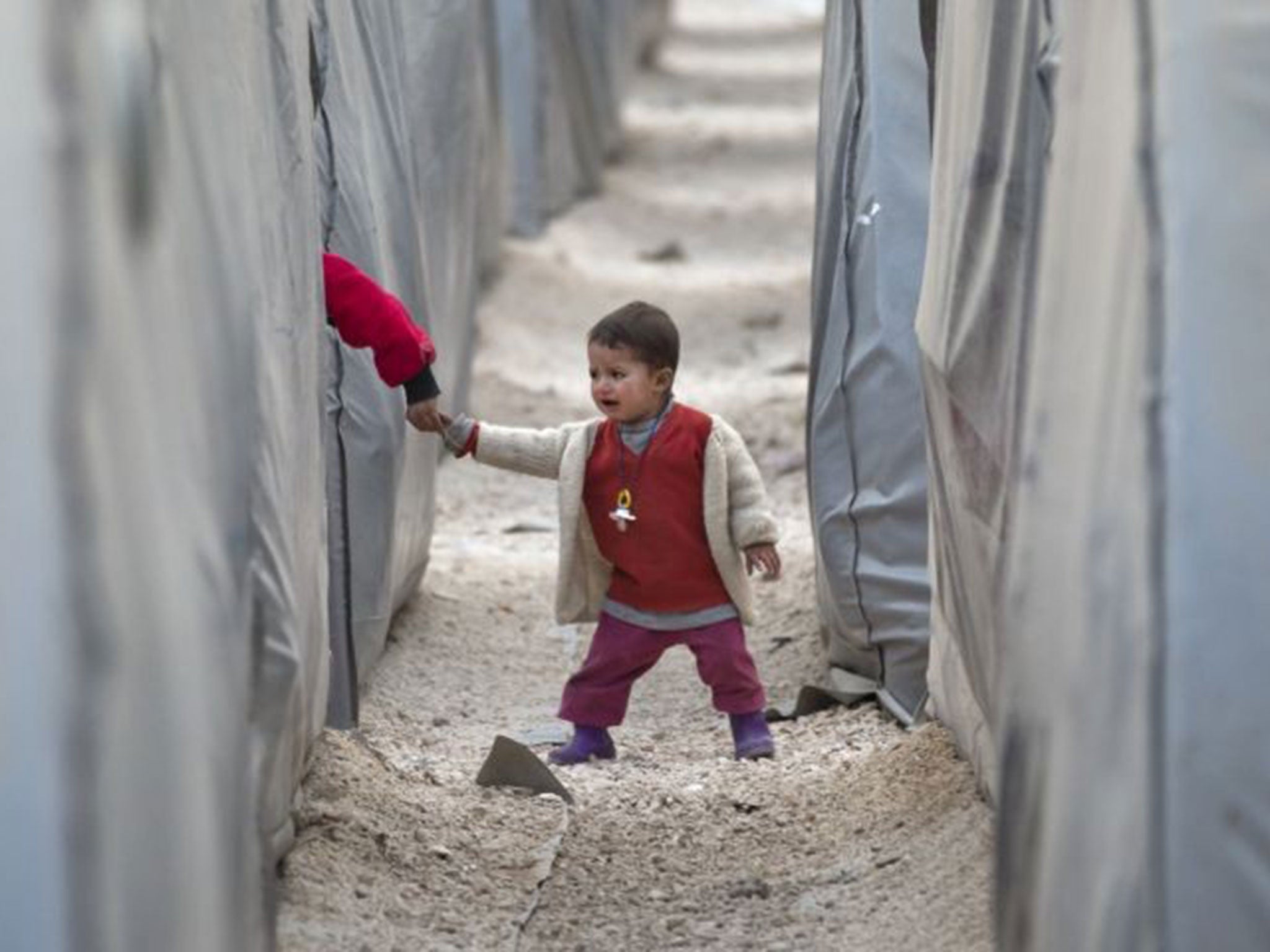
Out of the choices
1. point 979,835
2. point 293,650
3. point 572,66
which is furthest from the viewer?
point 572,66

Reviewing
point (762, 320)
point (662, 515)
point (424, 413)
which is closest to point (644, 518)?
point (662, 515)

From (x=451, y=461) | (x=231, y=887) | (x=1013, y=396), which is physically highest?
(x=1013, y=396)

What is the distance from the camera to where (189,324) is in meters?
3.21

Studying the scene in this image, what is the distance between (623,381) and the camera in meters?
5.28

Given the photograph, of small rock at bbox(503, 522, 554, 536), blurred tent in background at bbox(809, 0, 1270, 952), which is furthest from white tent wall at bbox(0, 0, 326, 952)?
small rock at bbox(503, 522, 554, 536)

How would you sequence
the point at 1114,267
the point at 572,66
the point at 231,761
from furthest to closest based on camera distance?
the point at 572,66 → the point at 231,761 → the point at 1114,267

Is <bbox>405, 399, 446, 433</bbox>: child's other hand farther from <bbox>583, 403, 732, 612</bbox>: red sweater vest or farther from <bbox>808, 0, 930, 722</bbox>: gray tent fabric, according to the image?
<bbox>808, 0, 930, 722</bbox>: gray tent fabric

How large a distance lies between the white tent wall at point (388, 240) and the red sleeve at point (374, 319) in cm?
50

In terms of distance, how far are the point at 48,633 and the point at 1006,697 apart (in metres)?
1.29

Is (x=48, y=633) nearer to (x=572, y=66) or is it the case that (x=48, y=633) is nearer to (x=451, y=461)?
(x=451, y=461)

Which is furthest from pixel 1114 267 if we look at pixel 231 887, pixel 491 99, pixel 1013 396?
pixel 491 99

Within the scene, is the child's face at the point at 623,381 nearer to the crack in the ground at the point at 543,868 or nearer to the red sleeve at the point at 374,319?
the red sleeve at the point at 374,319

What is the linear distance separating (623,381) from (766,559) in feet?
1.46

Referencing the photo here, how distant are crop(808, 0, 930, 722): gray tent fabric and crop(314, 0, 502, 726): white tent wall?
0.97 meters
